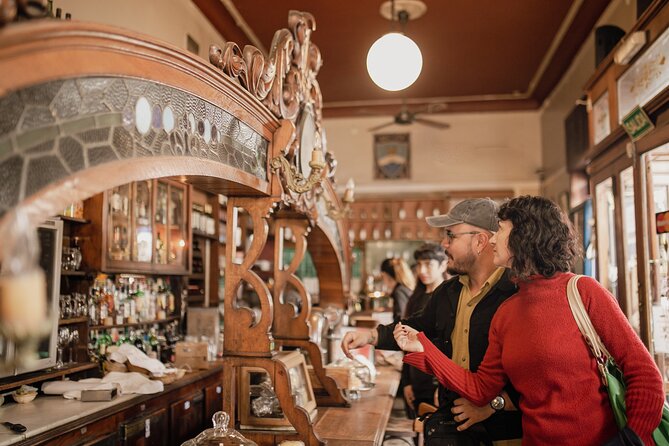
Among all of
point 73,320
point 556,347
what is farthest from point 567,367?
point 73,320

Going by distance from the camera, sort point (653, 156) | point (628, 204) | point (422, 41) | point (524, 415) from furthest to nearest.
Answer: point (422, 41) < point (628, 204) < point (653, 156) < point (524, 415)

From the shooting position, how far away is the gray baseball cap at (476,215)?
265 centimetres

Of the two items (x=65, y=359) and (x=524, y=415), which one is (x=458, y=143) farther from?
(x=524, y=415)

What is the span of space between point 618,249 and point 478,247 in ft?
5.71

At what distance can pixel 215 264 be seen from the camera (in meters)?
7.61

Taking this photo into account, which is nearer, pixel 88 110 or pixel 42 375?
pixel 88 110

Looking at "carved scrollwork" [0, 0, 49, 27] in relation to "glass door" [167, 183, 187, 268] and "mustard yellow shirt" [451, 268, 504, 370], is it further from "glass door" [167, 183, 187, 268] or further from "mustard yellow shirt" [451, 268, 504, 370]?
"glass door" [167, 183, 187, 268]

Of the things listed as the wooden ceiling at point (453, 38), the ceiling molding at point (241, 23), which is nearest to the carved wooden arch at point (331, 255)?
the wooden ceiling at point (453, 38)

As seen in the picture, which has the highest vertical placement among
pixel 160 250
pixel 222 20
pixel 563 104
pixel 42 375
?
pixel 222 20

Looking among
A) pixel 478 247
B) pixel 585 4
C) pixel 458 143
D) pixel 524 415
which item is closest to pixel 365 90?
pixel 458 143

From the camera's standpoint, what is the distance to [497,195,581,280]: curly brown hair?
1.99 metres

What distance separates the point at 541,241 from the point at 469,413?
30.4 inches

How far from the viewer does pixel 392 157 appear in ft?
34.5

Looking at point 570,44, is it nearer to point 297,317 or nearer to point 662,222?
point 662,222
